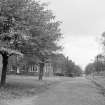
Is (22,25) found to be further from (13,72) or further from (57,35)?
(13,72)

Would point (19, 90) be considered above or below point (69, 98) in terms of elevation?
above

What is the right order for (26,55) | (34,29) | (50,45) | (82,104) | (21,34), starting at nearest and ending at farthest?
(82,104) < (21,34) < (34,29) < (50,45) < (26,55)

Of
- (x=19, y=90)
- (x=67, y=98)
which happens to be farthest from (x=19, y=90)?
(x=67, y=98)

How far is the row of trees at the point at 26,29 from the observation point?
16.3m

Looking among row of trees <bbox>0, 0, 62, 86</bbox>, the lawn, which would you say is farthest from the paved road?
row of trees <bbox>0, 0, 62, 86</bbox>

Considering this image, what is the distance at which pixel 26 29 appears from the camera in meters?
16.8

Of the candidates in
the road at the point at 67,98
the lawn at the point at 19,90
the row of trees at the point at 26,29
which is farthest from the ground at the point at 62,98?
the row of trees at the point at 26,29

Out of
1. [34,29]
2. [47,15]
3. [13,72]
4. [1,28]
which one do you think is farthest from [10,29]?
[13,72]

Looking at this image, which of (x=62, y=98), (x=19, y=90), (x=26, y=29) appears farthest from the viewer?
(x=19, y=90)

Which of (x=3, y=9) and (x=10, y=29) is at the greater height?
(x=3, y=9)

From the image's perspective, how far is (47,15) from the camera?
1888 centimetres

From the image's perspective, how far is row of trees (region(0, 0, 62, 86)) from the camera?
643 inches

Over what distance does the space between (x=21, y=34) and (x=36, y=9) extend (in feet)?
10.7

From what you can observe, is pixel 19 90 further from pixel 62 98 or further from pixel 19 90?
pixel 62 98
